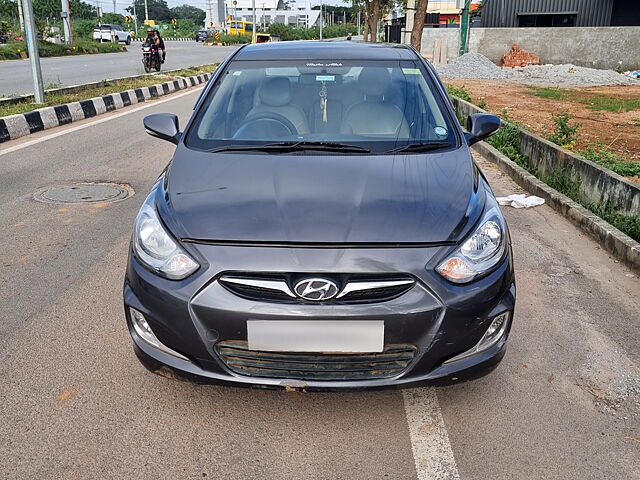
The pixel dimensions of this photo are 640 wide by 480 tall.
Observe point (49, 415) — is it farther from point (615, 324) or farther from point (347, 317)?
point (615, 324)

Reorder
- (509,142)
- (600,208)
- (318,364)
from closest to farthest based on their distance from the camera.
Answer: (318,364), (600,208), (509,142)

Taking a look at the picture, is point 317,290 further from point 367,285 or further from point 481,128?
point 481,128

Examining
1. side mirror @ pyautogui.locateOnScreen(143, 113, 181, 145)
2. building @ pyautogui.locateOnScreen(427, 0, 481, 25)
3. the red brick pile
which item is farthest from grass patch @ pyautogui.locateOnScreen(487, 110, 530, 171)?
building @ pyautogui.locateOnScreen(427, 0, 481, 25)

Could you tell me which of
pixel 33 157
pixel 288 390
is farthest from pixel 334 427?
pixel 33 157

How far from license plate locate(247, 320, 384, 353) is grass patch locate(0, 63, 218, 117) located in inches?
350

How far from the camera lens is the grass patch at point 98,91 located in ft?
34.5

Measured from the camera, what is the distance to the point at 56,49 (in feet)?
104

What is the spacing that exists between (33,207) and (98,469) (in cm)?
391

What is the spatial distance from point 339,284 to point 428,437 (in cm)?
73

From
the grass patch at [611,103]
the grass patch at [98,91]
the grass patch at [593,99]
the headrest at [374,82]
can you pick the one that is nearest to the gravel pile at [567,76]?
the grass patch at [593,99]

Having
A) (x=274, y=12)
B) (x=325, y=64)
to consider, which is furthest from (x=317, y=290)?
(x=274, y=12)

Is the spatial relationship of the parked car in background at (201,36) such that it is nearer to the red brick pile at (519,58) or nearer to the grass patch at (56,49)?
the grass patch at (56,49)

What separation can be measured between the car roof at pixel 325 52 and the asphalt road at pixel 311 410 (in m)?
1.65

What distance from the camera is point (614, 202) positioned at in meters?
5.31
